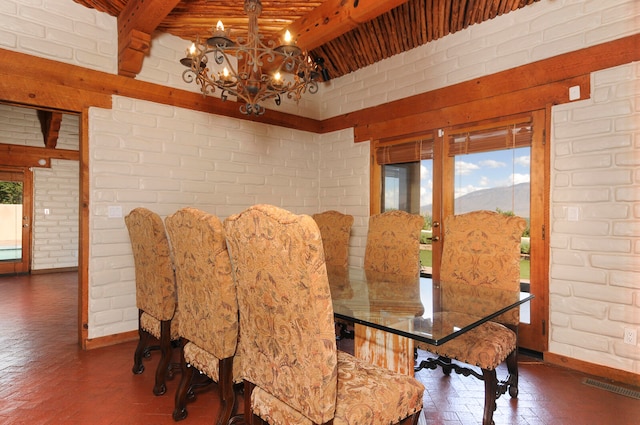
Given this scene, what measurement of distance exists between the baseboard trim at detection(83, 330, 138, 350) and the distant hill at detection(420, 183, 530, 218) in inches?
123

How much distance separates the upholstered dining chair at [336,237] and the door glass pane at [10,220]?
6259 mm

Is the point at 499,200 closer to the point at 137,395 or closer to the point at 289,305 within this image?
the point at 289,305

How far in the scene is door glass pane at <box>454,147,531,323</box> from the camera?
290cm

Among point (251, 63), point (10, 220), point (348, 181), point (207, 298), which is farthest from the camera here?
point (10, 220)

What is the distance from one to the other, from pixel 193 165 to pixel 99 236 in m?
1.05

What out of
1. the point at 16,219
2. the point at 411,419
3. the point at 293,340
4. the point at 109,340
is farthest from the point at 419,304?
the point at 16,219

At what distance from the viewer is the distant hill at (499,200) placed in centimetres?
292

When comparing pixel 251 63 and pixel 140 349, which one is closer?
pixel 251 63

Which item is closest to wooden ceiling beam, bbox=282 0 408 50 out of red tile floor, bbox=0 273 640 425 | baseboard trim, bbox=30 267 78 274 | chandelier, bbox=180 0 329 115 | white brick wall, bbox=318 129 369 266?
chandelier, bbox=180 0 329 115

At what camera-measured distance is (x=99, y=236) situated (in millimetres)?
3023

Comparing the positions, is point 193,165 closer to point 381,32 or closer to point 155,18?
point 155,18

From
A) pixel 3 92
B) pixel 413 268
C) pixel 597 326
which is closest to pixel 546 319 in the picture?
pixel 597 326

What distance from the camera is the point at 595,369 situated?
2.47 meters

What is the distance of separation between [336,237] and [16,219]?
6.49 meters
